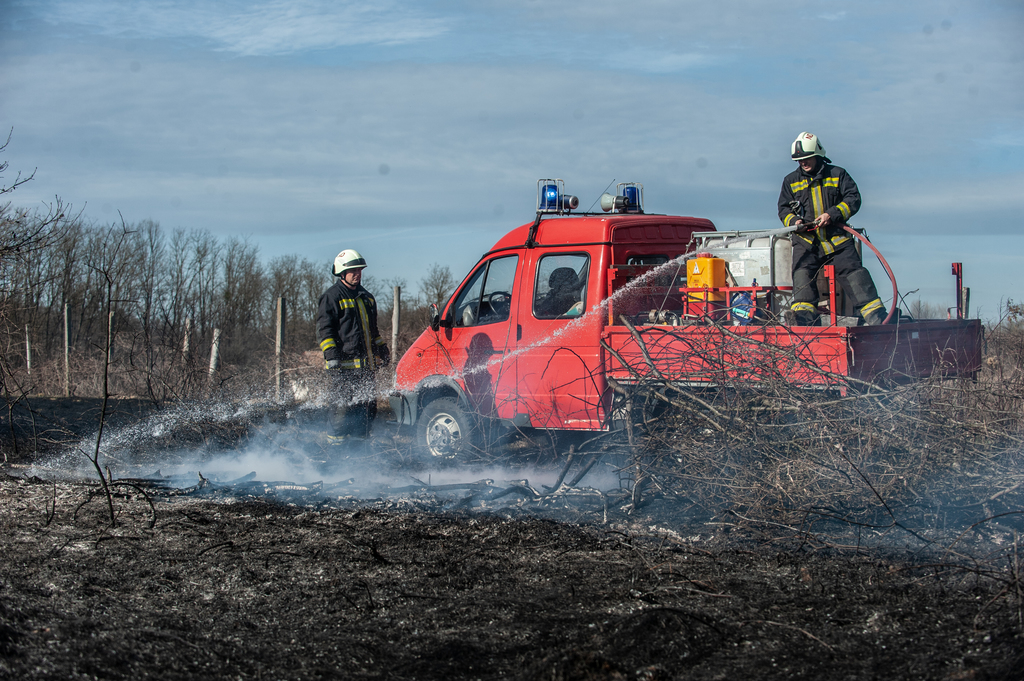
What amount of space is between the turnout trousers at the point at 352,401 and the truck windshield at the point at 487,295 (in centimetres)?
127

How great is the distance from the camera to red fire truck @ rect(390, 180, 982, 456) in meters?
5.34

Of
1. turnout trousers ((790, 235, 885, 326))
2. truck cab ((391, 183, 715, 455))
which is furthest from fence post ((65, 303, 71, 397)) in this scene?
turnout trousers ((790, 235, 885, 326))

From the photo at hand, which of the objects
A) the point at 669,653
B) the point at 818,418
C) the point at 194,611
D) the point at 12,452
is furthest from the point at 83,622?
the point at 12,452

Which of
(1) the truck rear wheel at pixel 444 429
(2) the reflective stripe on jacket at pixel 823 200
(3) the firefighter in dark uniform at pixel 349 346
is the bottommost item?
(1) the truck rear wheel at pixel 444 429

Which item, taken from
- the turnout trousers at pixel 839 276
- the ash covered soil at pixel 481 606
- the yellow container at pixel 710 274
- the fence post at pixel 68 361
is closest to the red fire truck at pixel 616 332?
the yellow container at pixel 710 274

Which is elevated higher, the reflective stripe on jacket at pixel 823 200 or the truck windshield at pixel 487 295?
the reflective stripe on jacket at pixel 823 200

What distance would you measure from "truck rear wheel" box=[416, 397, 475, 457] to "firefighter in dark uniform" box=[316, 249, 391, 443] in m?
0.82

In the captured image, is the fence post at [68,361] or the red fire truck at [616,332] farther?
the fence post at [68,361]

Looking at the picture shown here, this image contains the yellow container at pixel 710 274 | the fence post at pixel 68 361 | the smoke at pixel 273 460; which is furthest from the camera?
the fence post at pixel 68 361

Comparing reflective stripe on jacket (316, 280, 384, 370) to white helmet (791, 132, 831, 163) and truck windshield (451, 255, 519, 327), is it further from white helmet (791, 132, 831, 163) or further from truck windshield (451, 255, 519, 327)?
white helmet (791, 132, 831, 163)

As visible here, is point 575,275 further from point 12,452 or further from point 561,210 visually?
point 12,452

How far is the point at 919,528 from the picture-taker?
478 cm

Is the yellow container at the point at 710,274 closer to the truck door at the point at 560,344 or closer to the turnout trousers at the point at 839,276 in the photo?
the turnout trousers at the point at 839,276

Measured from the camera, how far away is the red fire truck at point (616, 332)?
17.5ft
